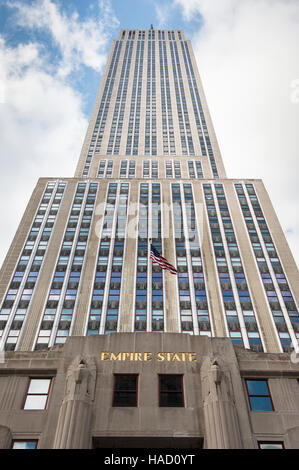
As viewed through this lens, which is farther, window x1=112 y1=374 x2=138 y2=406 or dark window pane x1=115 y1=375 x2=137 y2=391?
dark window pane x1=115 y1=375 x2=137 y2=391

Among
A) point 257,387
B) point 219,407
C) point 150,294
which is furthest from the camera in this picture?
point 150,294

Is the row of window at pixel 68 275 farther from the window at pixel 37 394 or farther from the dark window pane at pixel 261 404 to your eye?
the dark window pane at pixel 261 404

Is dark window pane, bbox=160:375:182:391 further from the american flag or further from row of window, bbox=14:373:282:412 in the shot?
the american flag

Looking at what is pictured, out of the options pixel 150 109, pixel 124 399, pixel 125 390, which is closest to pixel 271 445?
pixel 124 399

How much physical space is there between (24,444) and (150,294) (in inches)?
1671

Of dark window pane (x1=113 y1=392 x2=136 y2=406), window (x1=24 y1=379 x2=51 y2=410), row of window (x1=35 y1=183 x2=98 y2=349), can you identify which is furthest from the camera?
row of window (x1=35 y1=183 x2=98 y2=349)

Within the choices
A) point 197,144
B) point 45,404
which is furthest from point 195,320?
point 197,144

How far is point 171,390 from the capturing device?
2378 cm

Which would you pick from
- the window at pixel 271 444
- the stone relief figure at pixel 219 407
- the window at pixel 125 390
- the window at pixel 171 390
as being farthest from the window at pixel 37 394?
the window at pixel 271 444

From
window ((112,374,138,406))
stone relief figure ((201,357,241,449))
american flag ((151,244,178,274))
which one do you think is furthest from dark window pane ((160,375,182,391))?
american flag ((151,244,178,274))

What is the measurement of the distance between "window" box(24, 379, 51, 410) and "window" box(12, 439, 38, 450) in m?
1.95

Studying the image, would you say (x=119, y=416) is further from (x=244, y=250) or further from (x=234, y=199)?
(x=234, y=199)

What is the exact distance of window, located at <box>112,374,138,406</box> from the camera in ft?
76.3

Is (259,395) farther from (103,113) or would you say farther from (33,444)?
(103,113)
